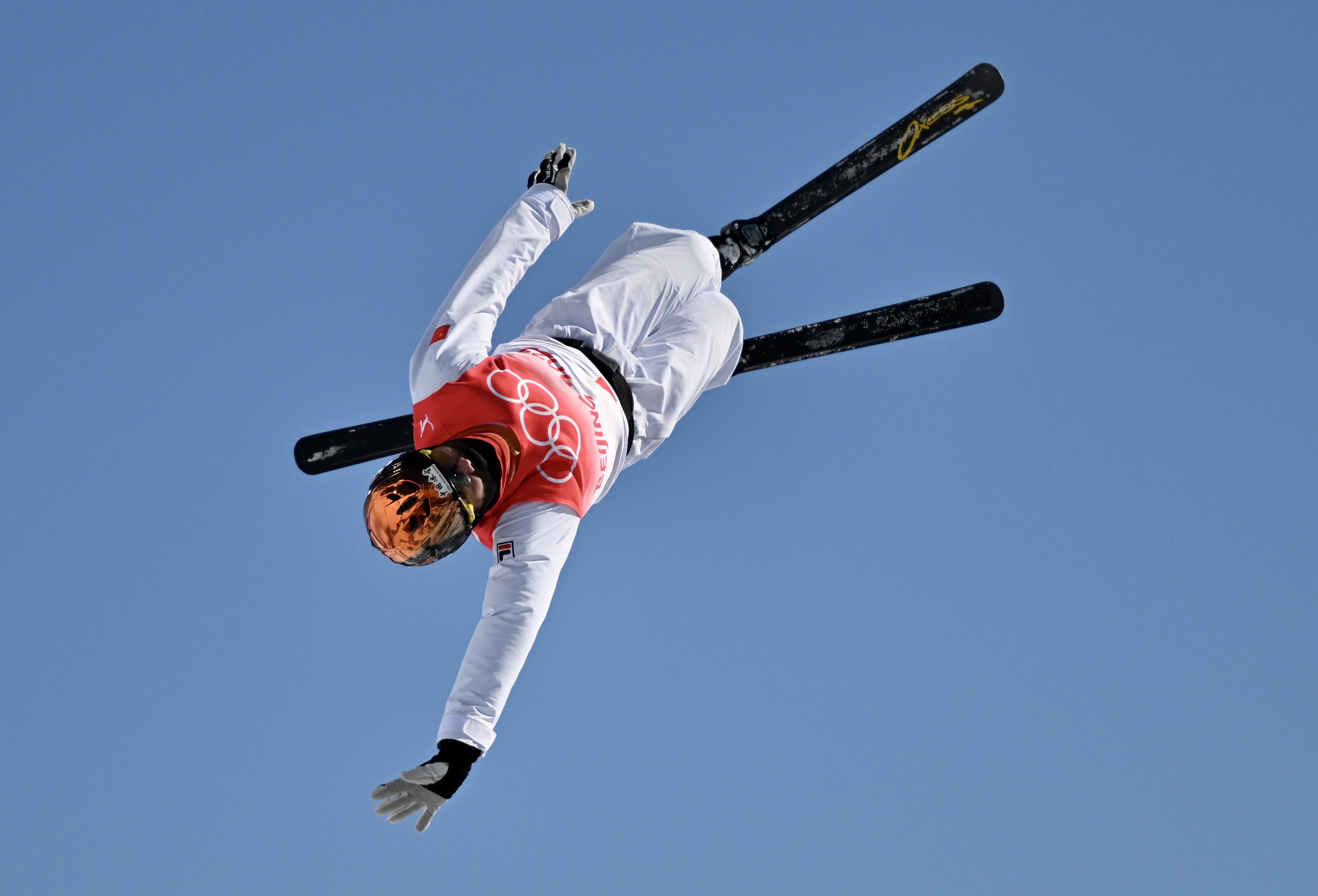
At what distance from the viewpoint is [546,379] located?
217 inches

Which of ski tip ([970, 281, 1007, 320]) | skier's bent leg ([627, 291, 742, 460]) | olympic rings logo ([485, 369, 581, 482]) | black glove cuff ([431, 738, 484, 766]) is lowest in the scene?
black glove cuff ([431, 738, 484, 766])

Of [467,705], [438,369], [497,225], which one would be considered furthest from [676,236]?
[467,705]

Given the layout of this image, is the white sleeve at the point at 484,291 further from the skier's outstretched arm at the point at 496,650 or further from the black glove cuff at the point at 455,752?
the black glove cuff at the point at 455,752

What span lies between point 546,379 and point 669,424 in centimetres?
101

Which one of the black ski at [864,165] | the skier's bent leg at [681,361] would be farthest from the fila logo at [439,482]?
the black ski at [864,165]

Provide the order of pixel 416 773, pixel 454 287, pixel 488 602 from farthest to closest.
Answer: pixel 454 287
pixel 488 602
pixel 416 773

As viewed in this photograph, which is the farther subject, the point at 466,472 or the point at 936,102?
the point at 936,102

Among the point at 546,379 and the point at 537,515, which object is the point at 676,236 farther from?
the point at 537,515

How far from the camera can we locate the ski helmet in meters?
4.95

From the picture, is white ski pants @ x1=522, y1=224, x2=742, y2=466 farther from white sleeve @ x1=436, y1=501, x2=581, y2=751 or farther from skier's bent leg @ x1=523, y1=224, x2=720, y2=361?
white sleeve @ x1=436, y1=501, x2=581, y2=751

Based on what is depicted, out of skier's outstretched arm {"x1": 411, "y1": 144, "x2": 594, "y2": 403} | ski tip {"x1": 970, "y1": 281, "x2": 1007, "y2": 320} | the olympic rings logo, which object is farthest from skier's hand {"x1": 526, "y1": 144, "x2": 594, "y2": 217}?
ski tip {"x1": 970, "y1": 281, "x2": 1007, "y2": 320}

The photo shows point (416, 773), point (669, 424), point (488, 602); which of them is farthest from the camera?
point (669, 424)
